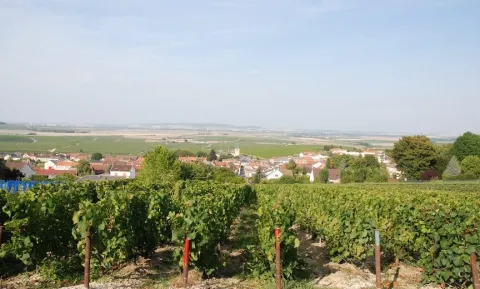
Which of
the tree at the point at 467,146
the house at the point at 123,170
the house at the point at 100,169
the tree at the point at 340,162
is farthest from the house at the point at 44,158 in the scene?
the tree at the point at 467,146

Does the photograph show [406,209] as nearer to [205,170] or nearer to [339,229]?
[339,229]

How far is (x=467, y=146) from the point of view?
71375 millimetres

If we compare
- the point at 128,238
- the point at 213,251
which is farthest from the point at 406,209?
the point at 128,238

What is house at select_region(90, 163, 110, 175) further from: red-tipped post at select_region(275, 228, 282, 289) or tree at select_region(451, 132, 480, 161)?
red-tipped post at select_region(275, 228, 282, 289)

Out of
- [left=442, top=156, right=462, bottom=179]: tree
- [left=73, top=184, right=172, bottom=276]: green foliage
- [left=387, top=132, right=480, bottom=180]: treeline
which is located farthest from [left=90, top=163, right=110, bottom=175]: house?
[left=73, top=184, right=172, bottom=276]: green foliage

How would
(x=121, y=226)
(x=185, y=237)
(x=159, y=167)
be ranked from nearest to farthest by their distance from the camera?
1. (x=185, y=237)
2. (x=121, y=226)
3. (x=159, y=167)

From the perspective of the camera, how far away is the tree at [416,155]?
65.0 m

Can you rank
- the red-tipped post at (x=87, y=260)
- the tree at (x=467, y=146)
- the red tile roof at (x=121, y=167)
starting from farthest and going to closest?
the red tile roof at (x=121, y=167) < the tree at (x=467, y=146) < the red-tipped post at (x=87, y=260)

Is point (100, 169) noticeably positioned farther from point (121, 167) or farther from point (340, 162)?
point (340, 162)

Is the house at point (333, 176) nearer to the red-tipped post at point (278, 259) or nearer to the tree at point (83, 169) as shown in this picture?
the tree at point (83, 169)

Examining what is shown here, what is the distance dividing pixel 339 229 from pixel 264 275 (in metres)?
3.09

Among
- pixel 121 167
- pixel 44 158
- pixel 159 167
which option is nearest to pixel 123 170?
pixel 121 167

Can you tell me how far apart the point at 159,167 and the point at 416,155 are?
41.6 metres

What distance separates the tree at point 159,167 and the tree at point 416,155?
38268 millimetres
